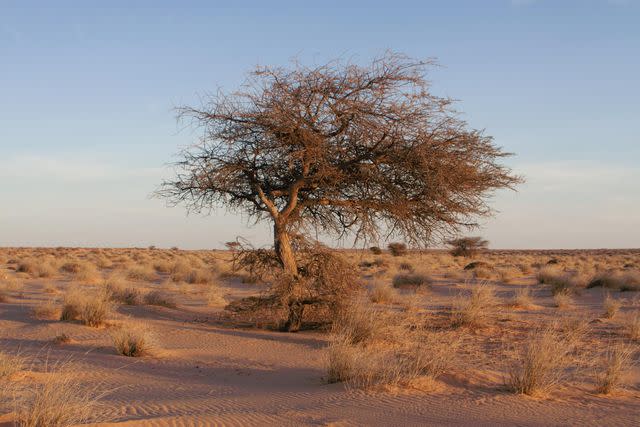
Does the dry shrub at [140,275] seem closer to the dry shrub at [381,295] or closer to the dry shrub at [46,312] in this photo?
the dry shrub at [381,295]

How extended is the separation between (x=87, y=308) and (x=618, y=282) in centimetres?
2309

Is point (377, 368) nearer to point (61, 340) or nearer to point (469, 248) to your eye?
point (61, 340)

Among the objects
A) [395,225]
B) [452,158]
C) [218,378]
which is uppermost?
[452,158]

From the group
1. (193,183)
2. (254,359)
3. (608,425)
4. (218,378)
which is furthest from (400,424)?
(193,183)

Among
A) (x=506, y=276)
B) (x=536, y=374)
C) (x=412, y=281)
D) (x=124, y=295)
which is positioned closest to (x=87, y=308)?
(x=124, y=295)

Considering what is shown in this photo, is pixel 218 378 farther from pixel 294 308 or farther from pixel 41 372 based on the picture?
pixel 294 308

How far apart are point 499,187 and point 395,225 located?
2.38m

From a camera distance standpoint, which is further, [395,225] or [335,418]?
[395,225]

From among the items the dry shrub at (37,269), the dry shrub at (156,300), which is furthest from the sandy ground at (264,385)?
the dry shrub at (37,269)

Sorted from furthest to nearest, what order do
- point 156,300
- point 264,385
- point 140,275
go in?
point 140,275 → point 156,300 → point 264,385

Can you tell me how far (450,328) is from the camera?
1599cm

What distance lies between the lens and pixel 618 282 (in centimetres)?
2877

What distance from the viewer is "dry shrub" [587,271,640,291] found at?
28203mm

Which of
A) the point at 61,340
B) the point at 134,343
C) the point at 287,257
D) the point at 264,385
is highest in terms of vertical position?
the point at 287,257
